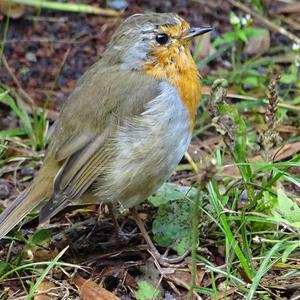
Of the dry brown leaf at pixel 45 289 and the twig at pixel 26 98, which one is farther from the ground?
the twig at pixel 26 98

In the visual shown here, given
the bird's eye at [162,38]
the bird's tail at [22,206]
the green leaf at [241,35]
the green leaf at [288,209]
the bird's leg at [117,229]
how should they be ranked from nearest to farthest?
the green leaf at [288,209]
the bird's tail at [22,206]
the bird's eye at [162,38]
the bird's leg at [117,229]
the green leaf at [241,35]

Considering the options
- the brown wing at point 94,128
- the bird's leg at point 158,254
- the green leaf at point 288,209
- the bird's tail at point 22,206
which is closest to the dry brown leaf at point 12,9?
the brown wing at point 94,128

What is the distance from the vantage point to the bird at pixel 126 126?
381 centimetres

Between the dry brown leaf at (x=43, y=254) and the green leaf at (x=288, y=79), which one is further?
the green leaf at (x=288, y=79)

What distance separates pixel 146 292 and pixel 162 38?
1167mm

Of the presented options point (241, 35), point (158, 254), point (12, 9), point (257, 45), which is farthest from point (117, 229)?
point (12, 9)

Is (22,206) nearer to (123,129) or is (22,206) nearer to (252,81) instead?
(123,129)

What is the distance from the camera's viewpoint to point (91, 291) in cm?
372

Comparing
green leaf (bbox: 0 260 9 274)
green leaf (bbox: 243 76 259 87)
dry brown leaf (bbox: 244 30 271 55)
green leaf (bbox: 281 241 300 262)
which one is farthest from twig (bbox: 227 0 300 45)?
green leaf (bbox: 0 260 9 274)

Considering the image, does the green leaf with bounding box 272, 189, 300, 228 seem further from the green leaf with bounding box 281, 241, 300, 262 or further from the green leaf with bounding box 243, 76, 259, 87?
the green leaf with bounding box 243, 76, 259, 87

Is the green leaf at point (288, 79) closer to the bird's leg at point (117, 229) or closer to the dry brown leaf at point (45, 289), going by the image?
the bird's leg at point (117, 229)

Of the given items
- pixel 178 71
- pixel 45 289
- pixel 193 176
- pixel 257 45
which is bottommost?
pixel 45 289

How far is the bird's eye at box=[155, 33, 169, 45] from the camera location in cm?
401

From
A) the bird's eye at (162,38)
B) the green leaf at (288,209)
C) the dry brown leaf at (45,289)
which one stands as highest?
the bird's eye at (162,38)
